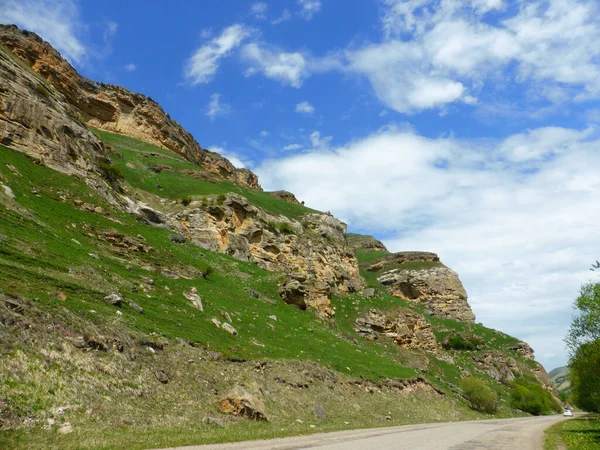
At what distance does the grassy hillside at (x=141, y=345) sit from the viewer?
1552 centimetres

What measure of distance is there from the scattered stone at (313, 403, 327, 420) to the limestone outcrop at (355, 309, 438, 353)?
40426mm

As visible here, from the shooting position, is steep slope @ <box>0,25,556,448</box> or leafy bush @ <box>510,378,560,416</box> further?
leafy bush @ <box>510,378,560,416</box>

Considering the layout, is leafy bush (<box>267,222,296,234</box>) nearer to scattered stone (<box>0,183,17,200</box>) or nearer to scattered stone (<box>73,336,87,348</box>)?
scattered stone (<box>0,183,17,200</box>)

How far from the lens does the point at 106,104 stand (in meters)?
118

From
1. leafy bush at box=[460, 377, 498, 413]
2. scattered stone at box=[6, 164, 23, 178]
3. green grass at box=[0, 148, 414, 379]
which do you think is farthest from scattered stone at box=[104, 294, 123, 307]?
leafy bush at box=[460, 377, 498, 413]

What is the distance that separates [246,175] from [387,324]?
361 feet

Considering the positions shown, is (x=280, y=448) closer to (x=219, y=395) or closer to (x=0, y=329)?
(x=219, y=395)

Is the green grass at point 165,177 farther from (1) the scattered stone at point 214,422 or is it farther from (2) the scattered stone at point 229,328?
(1) the scattered stone at point 214,422

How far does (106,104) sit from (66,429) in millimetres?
124256

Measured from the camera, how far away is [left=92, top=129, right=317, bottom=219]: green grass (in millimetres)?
79812

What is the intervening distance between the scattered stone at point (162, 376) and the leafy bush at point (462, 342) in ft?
314

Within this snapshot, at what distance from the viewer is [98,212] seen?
143ft

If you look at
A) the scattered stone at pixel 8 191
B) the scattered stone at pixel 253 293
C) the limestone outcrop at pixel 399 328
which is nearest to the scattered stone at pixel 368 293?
the limestone outcrop at pixel 399 328

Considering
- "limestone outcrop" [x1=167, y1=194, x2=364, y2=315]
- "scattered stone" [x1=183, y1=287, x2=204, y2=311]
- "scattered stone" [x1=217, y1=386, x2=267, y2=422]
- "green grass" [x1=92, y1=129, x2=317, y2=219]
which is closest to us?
"scattered stone" [x1=217, y1=386, x2=267, y2=422]
